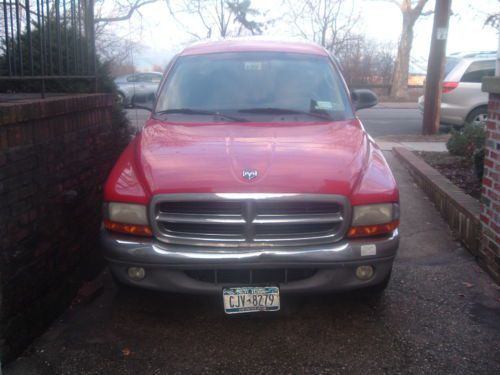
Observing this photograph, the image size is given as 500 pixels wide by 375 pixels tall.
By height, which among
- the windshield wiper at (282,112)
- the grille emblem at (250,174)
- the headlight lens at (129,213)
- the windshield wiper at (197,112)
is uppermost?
the windshield wiper at (282,112)

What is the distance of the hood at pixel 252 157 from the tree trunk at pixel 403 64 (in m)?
26.1

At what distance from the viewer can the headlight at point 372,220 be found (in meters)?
3.49

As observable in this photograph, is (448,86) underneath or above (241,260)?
above

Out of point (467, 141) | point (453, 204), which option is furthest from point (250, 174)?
point (467, 141)

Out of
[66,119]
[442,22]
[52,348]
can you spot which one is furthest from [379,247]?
[442,22]

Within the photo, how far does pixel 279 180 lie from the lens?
3455 mm

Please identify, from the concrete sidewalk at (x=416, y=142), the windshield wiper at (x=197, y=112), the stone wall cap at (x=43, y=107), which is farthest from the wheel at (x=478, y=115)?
the stone wall cap at (x=43, y=107)

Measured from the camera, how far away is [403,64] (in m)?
29.1

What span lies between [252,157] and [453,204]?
294cm

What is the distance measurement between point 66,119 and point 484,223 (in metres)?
3.43

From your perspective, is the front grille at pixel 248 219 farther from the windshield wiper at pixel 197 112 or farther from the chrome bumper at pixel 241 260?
the windshield wiper at pixel 197 112

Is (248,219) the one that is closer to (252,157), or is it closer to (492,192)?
(252,157)

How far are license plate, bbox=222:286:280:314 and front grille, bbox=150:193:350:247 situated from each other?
0.28m

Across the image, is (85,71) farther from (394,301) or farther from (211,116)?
(394,301)
